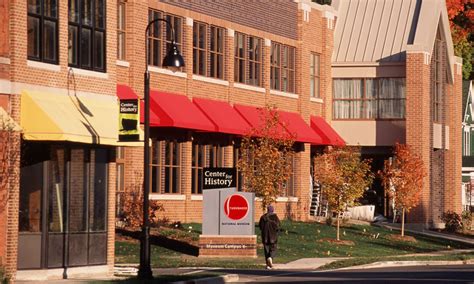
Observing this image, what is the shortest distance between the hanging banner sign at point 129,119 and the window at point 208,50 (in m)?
21.4

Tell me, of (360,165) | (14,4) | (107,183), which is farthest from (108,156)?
(360,165)

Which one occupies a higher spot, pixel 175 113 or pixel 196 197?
pixel 175 113

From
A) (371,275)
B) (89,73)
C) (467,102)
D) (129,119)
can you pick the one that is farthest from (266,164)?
(467,102)

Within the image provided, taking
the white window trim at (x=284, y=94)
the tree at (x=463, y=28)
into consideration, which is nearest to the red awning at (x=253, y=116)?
the white window trim at (x=284, y=94)

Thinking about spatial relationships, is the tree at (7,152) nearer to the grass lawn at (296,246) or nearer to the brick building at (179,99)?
the brick building at (179,99)

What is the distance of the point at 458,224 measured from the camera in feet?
232

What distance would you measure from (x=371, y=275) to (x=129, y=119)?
26.7 ft

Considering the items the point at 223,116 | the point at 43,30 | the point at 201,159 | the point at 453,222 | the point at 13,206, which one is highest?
the point at 43,30

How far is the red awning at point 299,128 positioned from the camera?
61506 mm

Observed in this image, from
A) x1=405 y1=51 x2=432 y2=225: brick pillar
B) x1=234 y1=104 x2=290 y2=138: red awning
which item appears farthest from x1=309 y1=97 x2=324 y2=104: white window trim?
x1=234 y1=104 x2=290 y2=138: red awning

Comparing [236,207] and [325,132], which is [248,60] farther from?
[236,207]

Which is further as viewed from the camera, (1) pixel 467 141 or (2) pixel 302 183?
(1) pixel 467 141

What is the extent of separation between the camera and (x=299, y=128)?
6281cm

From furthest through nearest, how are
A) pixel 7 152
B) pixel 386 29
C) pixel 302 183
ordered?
pixel 386 29 < pixel 302 183 < pixel 7 152
